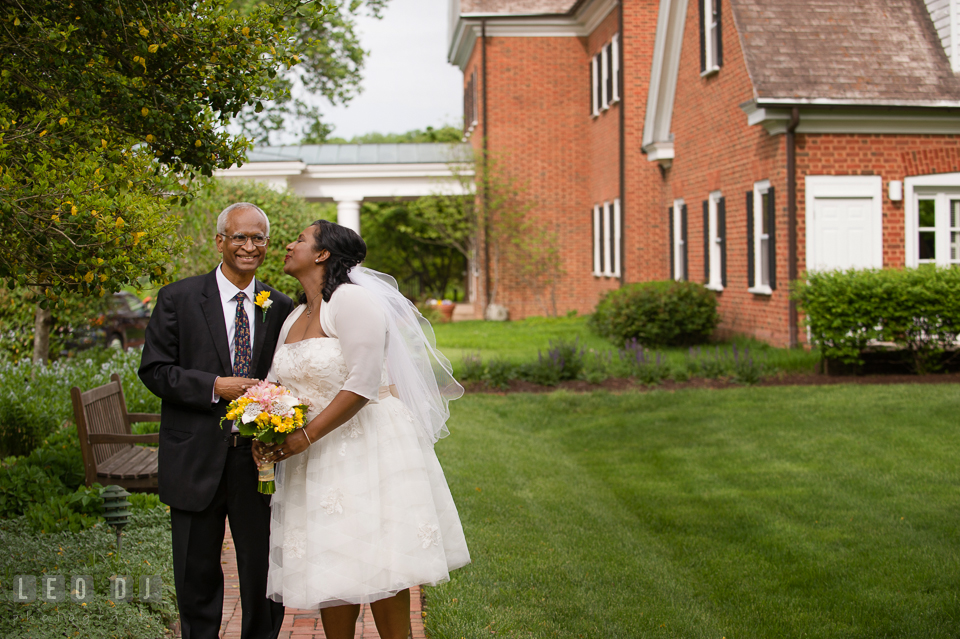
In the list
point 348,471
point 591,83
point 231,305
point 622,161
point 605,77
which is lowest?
point 348,471

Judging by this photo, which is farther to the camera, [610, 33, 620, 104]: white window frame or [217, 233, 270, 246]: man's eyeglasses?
[610, 33, 620, 104]: white window frame

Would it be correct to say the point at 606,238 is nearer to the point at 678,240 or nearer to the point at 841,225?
the point at 678,240

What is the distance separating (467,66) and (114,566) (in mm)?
26814

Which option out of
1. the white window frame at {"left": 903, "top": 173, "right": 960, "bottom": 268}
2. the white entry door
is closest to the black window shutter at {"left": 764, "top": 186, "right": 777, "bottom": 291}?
the white entry door

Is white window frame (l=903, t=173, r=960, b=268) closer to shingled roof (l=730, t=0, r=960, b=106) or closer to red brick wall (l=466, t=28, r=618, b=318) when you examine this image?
shingled roof (l=730, t=0, r=960, b=106)

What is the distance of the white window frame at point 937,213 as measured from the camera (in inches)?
539

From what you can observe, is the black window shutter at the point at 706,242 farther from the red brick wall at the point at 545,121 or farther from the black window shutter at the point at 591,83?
the black window shutter at the point at 591,83

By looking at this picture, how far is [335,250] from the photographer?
12.5ft

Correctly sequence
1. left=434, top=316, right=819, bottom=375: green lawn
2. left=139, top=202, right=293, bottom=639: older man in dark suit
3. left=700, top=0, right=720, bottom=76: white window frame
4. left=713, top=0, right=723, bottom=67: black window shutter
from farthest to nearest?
left=700, top=0, right=720, bottom=76: white window frame → left=713, top=0, right=723, bottom=67: black window shutter → left=434, top=316, right=819, bottom=375: green lawn → left=139, top=202, right=293, bottom=639: older man in dark suit

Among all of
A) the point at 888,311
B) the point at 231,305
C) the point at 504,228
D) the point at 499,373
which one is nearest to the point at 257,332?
the point at 231,305

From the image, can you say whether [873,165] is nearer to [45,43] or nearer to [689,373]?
[689,373]

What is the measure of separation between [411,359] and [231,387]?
77 centimetres

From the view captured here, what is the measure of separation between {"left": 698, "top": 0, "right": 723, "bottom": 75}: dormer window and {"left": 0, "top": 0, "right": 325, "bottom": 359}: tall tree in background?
12.3m

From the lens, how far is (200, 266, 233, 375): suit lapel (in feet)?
12.7
